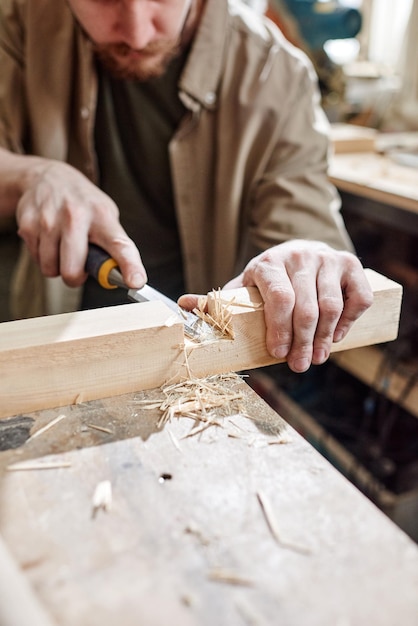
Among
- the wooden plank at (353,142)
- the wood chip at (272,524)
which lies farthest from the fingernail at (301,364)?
the wooden plank at (353,142)

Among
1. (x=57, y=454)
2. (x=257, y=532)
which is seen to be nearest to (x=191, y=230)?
(x=57, y=454)

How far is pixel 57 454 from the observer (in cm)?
71

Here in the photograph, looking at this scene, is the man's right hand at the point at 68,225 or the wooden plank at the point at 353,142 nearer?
the man's right hand at the point at 68,225

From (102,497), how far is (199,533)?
11cm

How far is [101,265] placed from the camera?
1077mm

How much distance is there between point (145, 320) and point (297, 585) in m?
0.41

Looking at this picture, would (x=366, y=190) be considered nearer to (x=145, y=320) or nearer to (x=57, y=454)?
(x=145, y=320)

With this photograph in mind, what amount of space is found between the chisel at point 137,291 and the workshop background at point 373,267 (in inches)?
34.4

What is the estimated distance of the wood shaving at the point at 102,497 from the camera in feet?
2.06

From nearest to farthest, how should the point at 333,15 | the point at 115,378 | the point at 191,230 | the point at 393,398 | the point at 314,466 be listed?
the point at 314,466
the point at 115,378
the point at 191,230
the point at 393,398
the point at 333,15

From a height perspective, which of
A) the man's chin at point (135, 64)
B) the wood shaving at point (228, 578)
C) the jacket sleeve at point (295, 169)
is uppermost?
the man's chin at point (135, 64)

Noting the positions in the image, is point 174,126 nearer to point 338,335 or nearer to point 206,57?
point 206,57

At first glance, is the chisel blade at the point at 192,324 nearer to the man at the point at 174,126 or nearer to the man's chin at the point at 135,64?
the man at the point at 174,126

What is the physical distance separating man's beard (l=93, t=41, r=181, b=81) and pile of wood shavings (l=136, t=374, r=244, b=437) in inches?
36.4
